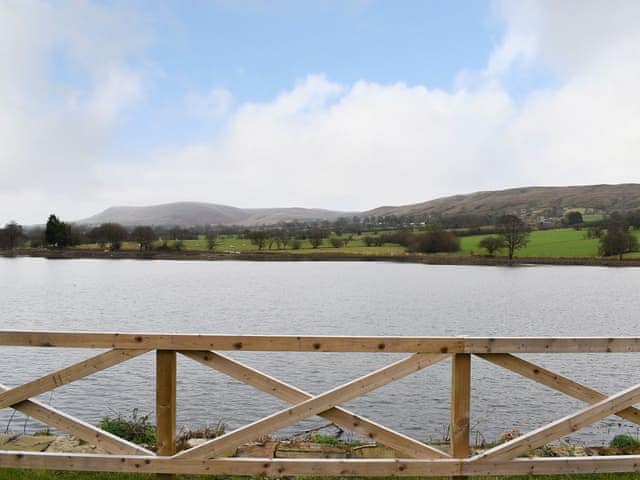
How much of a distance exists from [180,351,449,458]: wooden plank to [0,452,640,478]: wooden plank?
0.13m

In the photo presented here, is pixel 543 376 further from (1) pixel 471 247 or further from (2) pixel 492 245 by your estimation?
(1) pixel 471 247

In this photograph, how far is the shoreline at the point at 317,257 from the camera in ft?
300

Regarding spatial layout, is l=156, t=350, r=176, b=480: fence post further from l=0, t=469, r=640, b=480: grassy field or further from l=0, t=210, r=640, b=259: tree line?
l=0, t=210, r=640, b=259: tree line

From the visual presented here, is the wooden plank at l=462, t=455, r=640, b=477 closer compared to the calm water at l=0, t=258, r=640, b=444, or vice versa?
the wooden plank at l=462, t=455, r=640, b=477

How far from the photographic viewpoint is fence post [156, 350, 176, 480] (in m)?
4.67

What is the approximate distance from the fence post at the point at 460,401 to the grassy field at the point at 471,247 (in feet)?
326

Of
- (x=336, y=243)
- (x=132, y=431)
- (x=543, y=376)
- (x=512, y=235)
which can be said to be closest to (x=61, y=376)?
(x=543, y=376)

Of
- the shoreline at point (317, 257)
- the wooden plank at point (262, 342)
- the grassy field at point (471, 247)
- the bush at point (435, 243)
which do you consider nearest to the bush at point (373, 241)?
the grassy field at point (471, 247)

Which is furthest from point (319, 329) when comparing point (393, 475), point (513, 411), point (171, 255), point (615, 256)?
point (171, 255)

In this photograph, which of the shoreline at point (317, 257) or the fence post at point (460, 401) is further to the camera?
the shoreline at point (317, 257)

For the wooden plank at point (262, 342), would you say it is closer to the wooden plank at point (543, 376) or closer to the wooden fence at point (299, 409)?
the wooden fence at point (299, 409)

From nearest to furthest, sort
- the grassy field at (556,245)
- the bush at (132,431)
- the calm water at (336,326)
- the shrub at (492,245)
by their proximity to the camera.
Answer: the bush at (132,431) < the calm water at (336,326) < the grassy field at (556,245) < the shrub at (492,245)

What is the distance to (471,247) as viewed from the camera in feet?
351

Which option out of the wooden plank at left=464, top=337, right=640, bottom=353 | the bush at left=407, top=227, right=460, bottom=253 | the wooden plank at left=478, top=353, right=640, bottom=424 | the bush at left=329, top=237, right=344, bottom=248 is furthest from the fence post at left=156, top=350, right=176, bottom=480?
the bush at left=329, top=237, right=344, bottom=248
